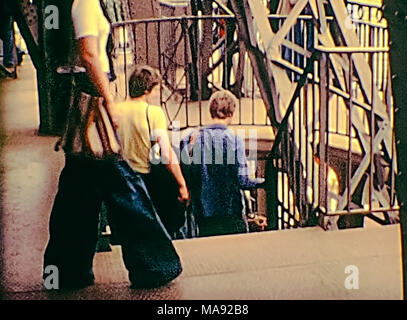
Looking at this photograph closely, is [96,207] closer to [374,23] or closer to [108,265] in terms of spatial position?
[108,265]

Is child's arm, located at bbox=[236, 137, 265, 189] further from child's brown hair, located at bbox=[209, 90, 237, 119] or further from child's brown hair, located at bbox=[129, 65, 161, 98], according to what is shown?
child's brown hair, located at bbox=[129, 65, 161, 98]

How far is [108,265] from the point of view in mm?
4219

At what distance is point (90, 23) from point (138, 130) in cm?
60

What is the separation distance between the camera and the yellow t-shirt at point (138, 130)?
4.19 m

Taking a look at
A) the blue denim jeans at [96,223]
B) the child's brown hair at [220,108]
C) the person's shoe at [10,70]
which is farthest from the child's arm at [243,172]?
the person's shoe at [10,70]

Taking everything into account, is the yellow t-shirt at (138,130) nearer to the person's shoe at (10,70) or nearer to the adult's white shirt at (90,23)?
the adult's white shirt at (90,23)

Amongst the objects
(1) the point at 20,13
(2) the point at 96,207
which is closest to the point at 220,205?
(2) the point at 96,207

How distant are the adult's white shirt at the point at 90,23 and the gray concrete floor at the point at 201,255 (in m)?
0.62

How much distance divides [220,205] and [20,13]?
1.68 meters

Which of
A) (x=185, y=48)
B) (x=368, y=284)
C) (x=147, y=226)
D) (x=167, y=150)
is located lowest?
(x=368, y=284)

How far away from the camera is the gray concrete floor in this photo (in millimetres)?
3969

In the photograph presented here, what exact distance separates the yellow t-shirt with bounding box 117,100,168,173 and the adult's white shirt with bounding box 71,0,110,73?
27 centimetres

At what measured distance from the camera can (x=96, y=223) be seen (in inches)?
159

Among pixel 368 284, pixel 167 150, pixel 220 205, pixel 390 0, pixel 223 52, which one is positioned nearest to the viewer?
pixel 390 0
